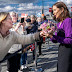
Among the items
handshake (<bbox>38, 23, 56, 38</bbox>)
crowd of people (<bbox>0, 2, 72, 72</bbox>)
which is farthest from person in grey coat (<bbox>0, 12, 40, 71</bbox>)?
handshake (<bbox>38, 23, 56, 38</bbox>)

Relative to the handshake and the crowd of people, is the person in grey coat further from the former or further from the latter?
the handshake

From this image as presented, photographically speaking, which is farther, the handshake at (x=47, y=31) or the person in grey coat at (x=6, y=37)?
the handshake at (x=47, y=31)

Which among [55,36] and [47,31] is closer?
[47,31]

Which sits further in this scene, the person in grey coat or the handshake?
the handshake

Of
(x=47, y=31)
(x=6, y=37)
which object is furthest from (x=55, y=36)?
(x=6, y=37)

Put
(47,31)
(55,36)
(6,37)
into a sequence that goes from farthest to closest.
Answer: (55,36), (47,31), (6,37)

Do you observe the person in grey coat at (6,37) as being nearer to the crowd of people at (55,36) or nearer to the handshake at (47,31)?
the crowd of people at (55,36)

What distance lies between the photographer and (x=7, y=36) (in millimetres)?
1648

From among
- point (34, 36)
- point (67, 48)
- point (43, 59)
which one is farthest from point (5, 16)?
point (43, 59)

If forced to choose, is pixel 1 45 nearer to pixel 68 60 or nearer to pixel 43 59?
pixel 68 60

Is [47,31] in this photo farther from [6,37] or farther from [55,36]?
[6,37]

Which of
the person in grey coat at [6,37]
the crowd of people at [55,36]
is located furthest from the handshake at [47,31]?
the person in grey coat at [6,37]

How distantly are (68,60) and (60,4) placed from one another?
919 millimetres

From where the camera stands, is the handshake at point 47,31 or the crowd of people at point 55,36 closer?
the crowd of people at point 55,36
